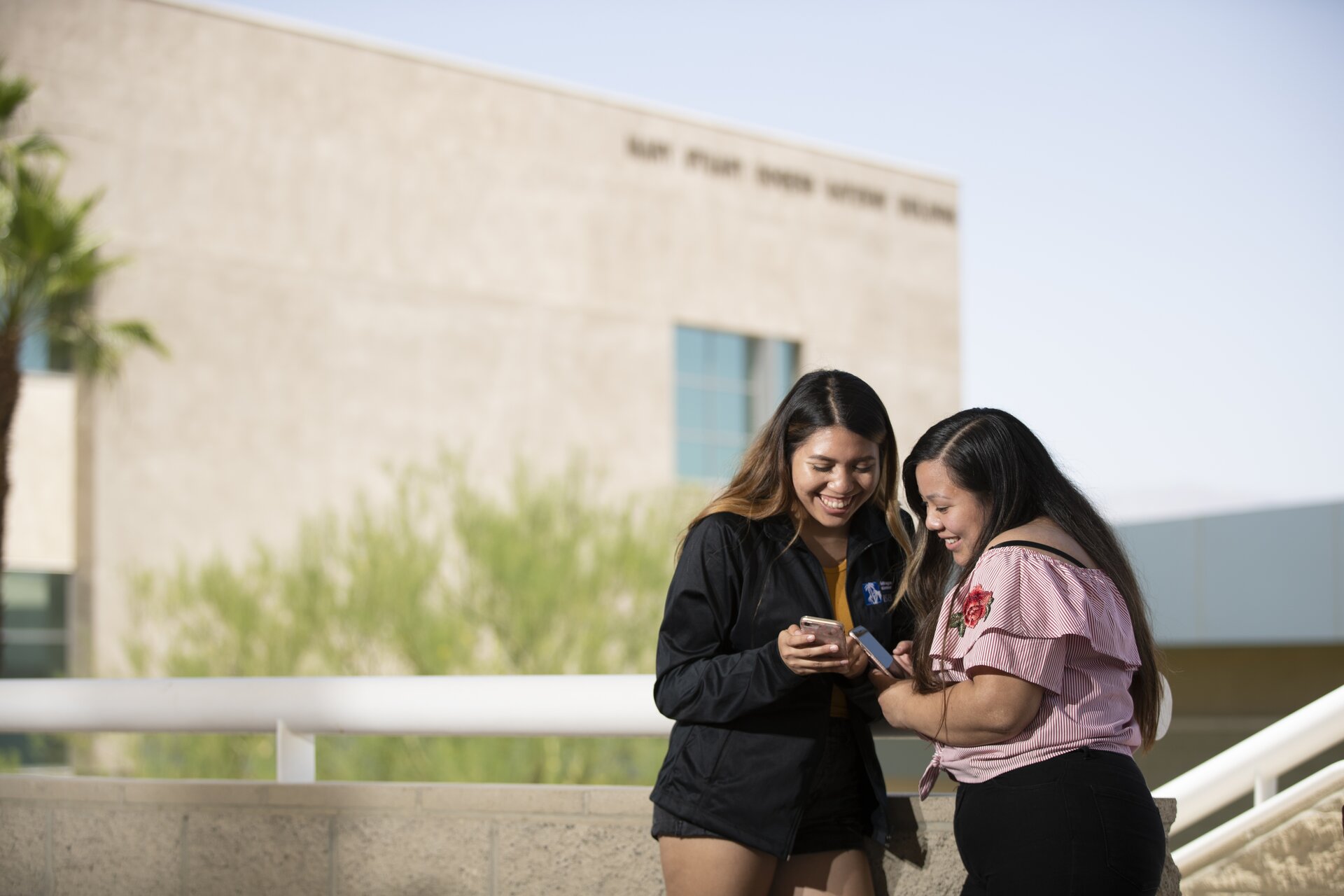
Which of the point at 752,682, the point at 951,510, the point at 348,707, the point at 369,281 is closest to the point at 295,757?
the point at 348,707

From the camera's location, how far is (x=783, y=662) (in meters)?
2.99

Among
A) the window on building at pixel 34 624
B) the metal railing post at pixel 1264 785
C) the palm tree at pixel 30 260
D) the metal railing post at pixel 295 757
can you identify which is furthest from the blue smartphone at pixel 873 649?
the window on building at pixel 34 624

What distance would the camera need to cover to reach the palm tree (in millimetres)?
19062

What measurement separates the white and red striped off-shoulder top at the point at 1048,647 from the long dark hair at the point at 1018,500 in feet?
0.19

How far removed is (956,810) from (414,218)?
23726mm

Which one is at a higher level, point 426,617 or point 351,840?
point 351,840

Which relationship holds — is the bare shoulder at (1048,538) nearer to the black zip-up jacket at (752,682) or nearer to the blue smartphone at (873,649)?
the blue smartphone at (873,649)

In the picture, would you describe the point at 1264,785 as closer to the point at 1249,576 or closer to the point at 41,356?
the point at 1249,576

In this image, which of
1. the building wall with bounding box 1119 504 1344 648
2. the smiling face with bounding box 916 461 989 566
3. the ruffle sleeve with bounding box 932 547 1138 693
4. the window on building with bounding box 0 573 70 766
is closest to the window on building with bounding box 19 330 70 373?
the window on building with bounding box 0 573 70 766

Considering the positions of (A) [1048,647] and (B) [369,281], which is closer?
(A) [1048,647]

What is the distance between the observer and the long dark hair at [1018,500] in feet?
9.41

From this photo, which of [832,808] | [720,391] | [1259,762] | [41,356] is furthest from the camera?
[720,391]

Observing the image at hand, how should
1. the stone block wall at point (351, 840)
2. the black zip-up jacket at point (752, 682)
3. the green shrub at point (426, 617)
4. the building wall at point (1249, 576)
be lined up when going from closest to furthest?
the black zip-up jacket at point (752, 682), the stone block wall at point (351, 840), the building wall at point (1249, 576), the green shrub at point (426, 617)

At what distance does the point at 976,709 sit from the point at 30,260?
63.0 ft
